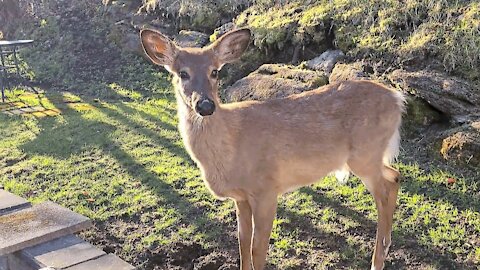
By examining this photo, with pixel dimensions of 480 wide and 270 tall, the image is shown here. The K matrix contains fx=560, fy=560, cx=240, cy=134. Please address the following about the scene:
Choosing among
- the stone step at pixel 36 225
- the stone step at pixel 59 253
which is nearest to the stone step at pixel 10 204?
the stone step at pixel 36 225

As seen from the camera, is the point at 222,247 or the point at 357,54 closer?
the point at 222,247

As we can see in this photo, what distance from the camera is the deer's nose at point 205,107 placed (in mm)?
3586

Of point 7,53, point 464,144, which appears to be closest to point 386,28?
point 464,144

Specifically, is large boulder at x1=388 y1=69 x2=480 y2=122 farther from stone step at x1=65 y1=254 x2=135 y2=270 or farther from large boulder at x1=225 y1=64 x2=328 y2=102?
stone step at x1=65 y1=254 x2=135 y2=270

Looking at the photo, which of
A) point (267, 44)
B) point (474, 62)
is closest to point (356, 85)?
point (474, 62)

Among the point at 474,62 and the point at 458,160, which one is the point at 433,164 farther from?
the point at 474,62

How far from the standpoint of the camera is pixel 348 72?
7.12 metres

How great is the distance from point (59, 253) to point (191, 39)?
7.05 meters

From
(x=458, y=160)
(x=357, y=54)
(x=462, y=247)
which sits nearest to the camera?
(x=462, y=247)

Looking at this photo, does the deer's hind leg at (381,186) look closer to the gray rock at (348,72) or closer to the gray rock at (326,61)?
the gray rock at (348,72)

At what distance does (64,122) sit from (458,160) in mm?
5784

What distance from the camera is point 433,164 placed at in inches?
229

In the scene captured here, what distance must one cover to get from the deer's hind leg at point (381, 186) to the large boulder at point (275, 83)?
2.79 metres

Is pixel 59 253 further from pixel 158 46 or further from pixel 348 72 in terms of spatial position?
pixel 348 72
